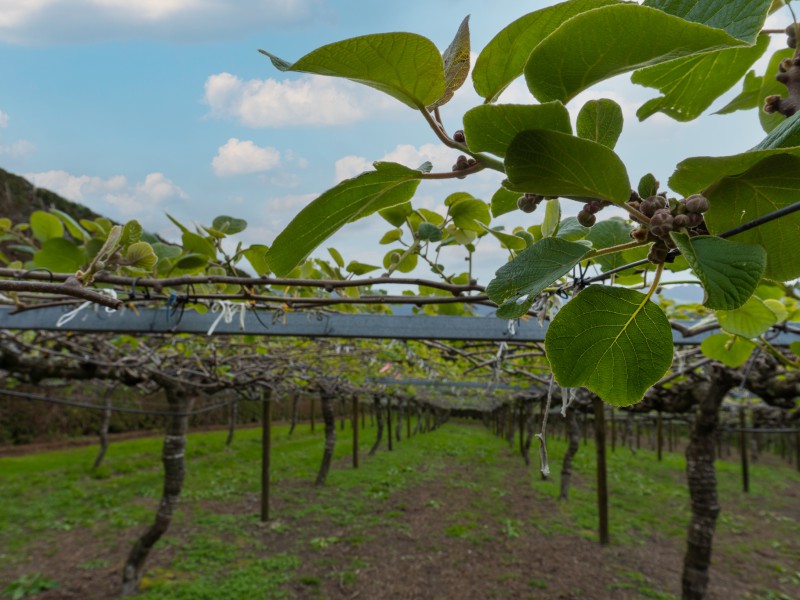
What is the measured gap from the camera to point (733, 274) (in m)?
0.25

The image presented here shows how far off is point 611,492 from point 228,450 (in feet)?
29.7

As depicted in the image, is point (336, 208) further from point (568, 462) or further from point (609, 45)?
point (568, 462)

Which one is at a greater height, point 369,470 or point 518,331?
point 518,331

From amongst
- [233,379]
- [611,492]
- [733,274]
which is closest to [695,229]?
[733,274]

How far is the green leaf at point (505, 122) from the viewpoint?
9.0 inches

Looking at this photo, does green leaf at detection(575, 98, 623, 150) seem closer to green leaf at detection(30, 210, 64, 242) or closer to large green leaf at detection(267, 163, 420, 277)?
large green leaf at detection(267, 163, 420, 277)

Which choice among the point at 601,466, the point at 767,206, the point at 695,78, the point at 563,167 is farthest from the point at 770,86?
the point at 601,466

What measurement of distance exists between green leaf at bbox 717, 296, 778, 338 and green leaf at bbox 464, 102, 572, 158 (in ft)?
1.53

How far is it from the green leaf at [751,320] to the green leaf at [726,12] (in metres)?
0.42

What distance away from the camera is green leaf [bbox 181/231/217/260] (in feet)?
3.05

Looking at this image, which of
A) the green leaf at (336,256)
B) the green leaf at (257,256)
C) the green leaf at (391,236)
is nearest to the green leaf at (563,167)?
the green leaf at (391,236)

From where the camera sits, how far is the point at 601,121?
289 millimetres

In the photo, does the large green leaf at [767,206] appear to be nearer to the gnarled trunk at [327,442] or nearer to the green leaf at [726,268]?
the green leaf at [726,268]

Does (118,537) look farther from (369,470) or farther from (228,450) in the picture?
(228,450)
